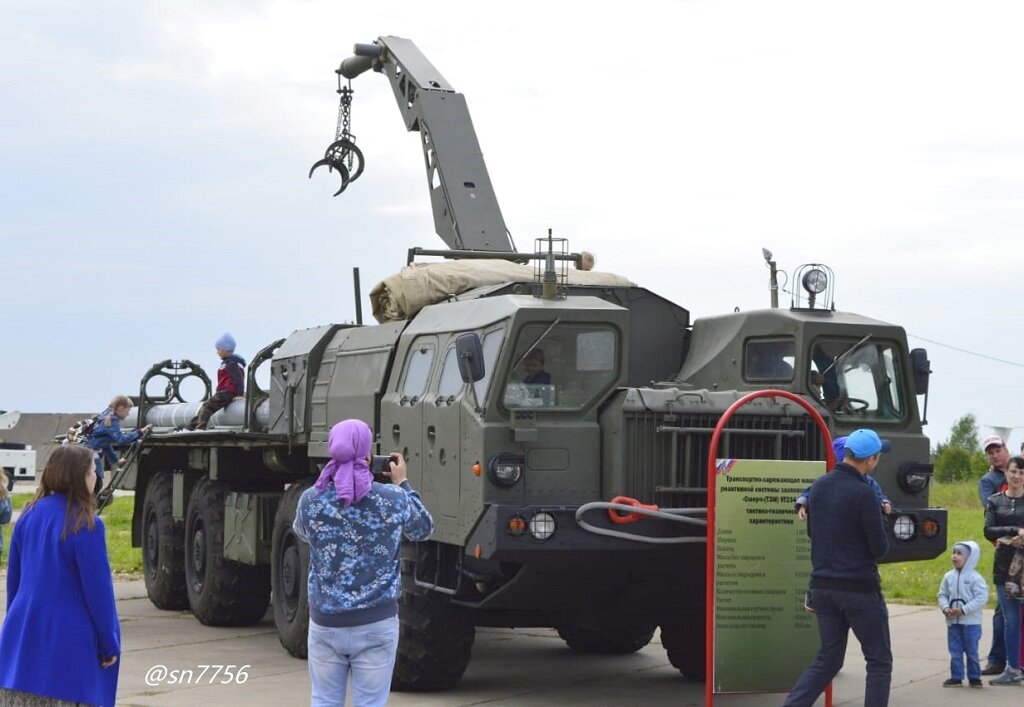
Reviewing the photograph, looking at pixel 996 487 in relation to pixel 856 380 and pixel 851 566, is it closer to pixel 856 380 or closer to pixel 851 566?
pixel 856 380

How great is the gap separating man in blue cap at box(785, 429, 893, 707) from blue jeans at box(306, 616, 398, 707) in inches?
105

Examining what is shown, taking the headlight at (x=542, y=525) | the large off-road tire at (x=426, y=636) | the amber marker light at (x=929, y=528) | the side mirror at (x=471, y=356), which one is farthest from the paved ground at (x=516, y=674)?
the side mirror at (x=471, y=356)

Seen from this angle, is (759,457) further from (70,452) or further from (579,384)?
(70,452)

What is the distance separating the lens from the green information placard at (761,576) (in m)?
9.56

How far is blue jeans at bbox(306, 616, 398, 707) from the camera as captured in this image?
707 centimetres

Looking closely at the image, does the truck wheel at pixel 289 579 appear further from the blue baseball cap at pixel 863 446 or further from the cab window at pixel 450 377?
the blue baseball cap at pixel 863 446

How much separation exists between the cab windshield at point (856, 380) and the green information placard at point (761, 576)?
1.41 meters

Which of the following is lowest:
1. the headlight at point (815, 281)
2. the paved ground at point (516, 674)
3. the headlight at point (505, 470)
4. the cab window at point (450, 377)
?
the paved ground at point (516, 674)

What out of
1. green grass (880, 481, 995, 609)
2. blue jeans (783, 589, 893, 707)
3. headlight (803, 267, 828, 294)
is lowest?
green grass (880, 481, 995, 609)

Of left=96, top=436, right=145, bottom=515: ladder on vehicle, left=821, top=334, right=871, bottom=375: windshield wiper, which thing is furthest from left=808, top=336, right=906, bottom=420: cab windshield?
left=96, top=436, right=145, bottom=515: ladder on vehicle

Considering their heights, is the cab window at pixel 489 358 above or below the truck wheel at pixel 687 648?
above

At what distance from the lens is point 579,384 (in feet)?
34.6

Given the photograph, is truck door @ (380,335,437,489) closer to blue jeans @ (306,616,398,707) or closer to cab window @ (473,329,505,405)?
cab window @ (473,329,505,405)

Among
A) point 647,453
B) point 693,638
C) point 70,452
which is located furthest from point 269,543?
point 70,452
